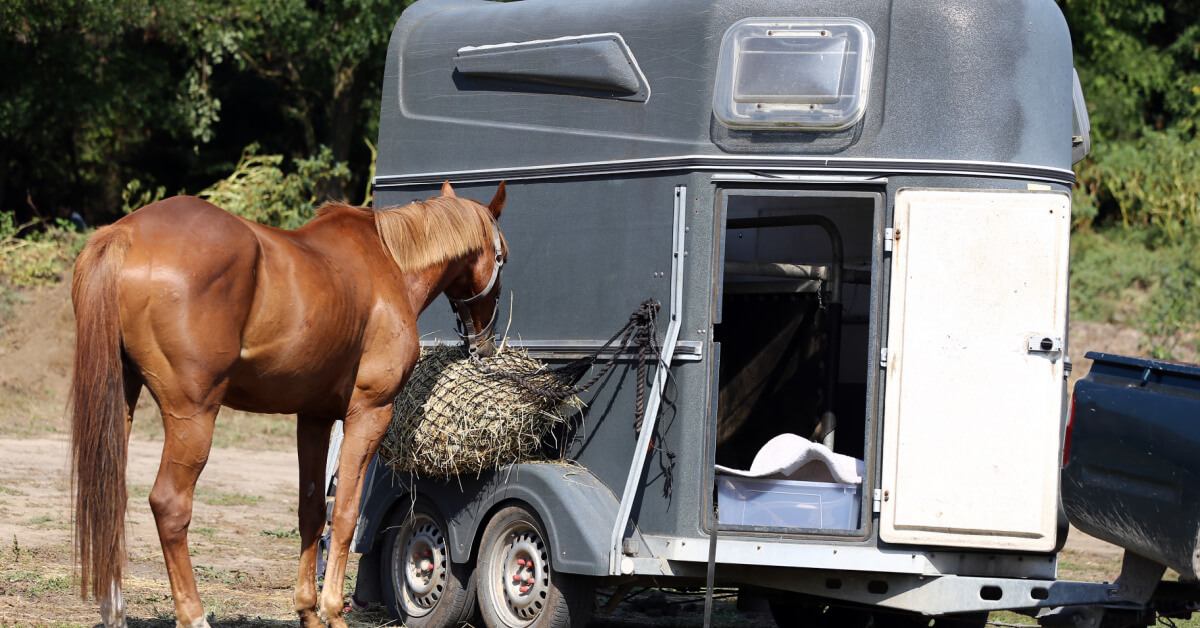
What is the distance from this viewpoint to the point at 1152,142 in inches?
698

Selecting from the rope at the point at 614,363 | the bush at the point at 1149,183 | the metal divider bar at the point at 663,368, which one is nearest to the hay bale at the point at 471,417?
the rope at the point at 614,363

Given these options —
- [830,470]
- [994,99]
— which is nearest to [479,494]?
[830,470]

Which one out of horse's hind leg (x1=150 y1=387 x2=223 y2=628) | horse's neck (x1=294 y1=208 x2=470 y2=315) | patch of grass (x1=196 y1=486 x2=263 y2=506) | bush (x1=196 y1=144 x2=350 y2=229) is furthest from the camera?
bush (x1=196 y1=144 x2=350 y2=229)

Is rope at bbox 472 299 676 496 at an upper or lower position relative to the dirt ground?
upper

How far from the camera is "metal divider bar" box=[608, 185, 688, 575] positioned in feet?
17.2

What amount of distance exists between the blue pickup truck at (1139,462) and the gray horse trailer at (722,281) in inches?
7.3

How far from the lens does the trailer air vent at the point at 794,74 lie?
17.1 feet

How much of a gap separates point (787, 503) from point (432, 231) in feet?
6.94

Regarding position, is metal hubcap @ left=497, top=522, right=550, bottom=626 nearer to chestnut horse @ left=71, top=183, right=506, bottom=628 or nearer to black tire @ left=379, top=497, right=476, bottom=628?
black tire @ left=379, top=497, right=476, bottom=628

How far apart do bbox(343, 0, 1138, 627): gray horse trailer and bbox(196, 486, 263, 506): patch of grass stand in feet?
14.0

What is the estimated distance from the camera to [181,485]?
455 centimetres

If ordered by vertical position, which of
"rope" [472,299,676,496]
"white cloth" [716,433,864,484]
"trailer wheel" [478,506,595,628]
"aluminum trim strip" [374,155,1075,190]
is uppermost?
"aluminum trim strip" [374,155,1075,190]

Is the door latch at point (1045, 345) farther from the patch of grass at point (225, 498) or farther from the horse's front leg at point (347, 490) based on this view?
the patch of grass at point (225, 498)

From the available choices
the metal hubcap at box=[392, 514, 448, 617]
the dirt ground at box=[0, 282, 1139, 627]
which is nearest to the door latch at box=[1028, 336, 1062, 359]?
the dirt ground at box=[0, 282, 1139, 627]
